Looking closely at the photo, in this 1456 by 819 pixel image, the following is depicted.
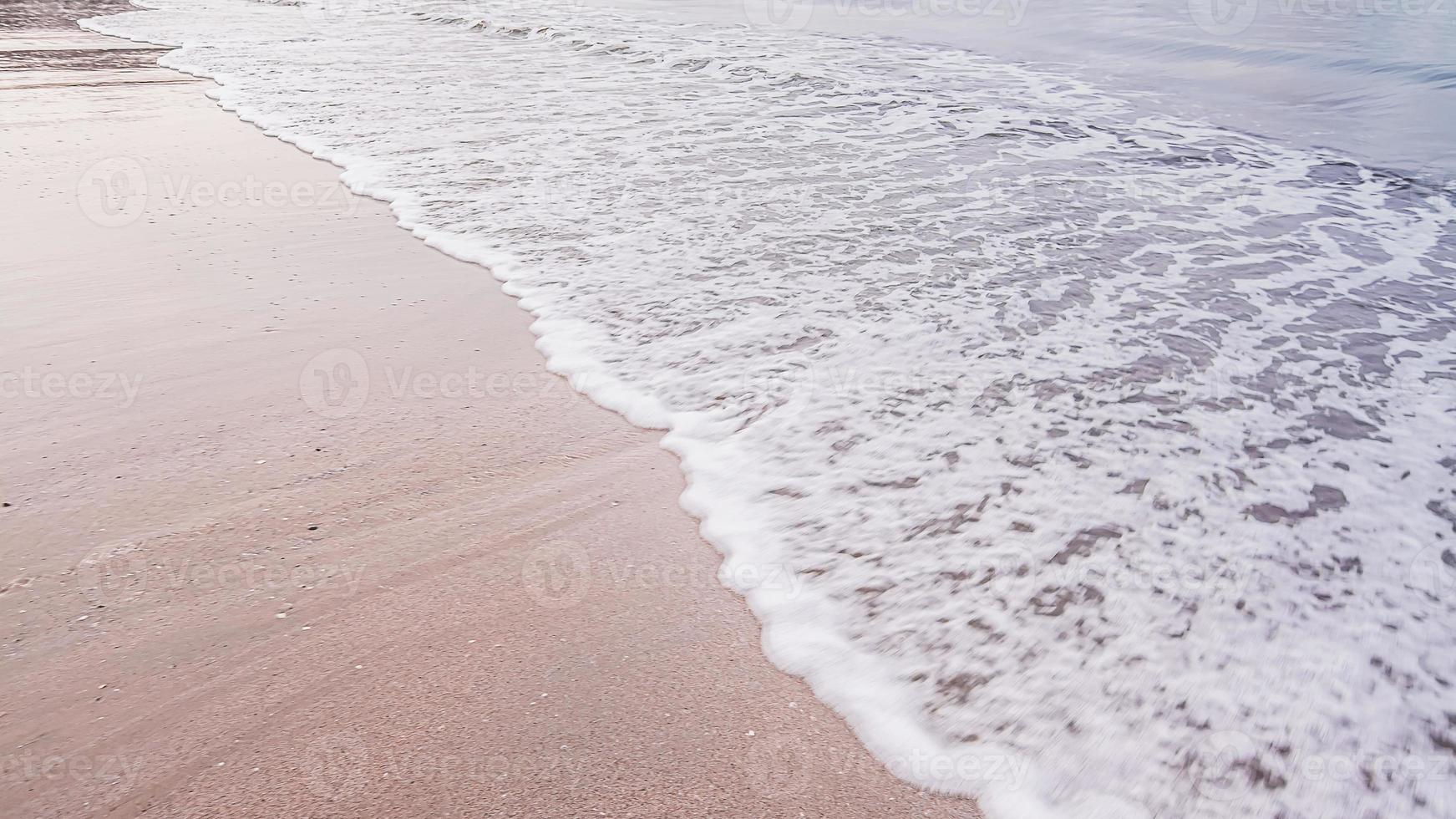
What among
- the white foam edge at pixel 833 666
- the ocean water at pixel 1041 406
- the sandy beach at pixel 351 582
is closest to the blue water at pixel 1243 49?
the ocean water at pixel 1041 406

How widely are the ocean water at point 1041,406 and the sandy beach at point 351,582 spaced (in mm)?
225

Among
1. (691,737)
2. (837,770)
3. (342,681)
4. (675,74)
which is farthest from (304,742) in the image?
(675,74)

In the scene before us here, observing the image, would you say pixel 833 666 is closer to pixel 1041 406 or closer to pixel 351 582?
pixel 351 582

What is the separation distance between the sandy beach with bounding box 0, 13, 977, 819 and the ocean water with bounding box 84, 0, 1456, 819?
22 cm

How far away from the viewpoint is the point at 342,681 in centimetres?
209

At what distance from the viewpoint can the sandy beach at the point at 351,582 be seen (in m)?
1.86

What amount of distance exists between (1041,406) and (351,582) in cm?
232

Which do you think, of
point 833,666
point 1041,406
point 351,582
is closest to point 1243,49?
point 1041,406

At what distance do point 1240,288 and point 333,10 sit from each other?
57.9 feet

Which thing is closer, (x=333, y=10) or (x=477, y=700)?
(x=477, y=700)

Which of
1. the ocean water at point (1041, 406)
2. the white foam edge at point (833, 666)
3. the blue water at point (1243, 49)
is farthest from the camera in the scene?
the blue water at point (1243, 49)

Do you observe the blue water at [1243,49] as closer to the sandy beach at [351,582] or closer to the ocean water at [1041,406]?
the ocean water at [1041,406]

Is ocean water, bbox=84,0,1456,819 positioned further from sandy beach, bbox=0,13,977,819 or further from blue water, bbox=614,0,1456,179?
blue water, bbox=614,0,1456,179

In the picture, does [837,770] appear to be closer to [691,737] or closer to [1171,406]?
[691,737]
